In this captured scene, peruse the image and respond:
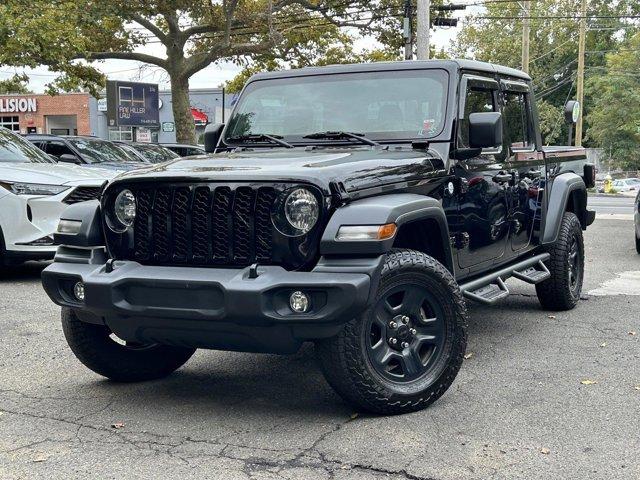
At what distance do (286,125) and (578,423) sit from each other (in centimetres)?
268

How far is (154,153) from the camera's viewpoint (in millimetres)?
15289

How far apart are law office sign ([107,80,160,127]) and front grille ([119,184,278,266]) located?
98.7ft

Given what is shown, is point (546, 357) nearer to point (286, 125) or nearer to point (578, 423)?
point (578, 423)

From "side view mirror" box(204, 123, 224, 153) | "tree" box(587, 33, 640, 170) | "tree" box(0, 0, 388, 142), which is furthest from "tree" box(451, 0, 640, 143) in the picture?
"side view mirror" box(204, 123, 224, 153)

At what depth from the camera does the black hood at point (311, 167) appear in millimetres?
4273

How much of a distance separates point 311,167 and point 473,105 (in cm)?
189

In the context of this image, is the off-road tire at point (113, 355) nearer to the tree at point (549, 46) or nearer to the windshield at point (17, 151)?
the windshield at point (17, 151)

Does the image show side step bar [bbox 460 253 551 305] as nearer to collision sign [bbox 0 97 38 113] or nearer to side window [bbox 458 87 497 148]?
side window [bbox 458 87 497 148]

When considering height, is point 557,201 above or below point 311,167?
below

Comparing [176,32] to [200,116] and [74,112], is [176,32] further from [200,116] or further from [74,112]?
[74,112]

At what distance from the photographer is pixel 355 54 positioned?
91.8 feet

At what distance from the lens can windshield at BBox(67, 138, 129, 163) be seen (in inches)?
532

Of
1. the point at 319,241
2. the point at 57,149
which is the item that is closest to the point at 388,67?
the point at 319,241

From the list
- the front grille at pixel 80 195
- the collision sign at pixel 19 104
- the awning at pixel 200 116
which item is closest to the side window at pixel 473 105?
the front grille at pixel 80 195
